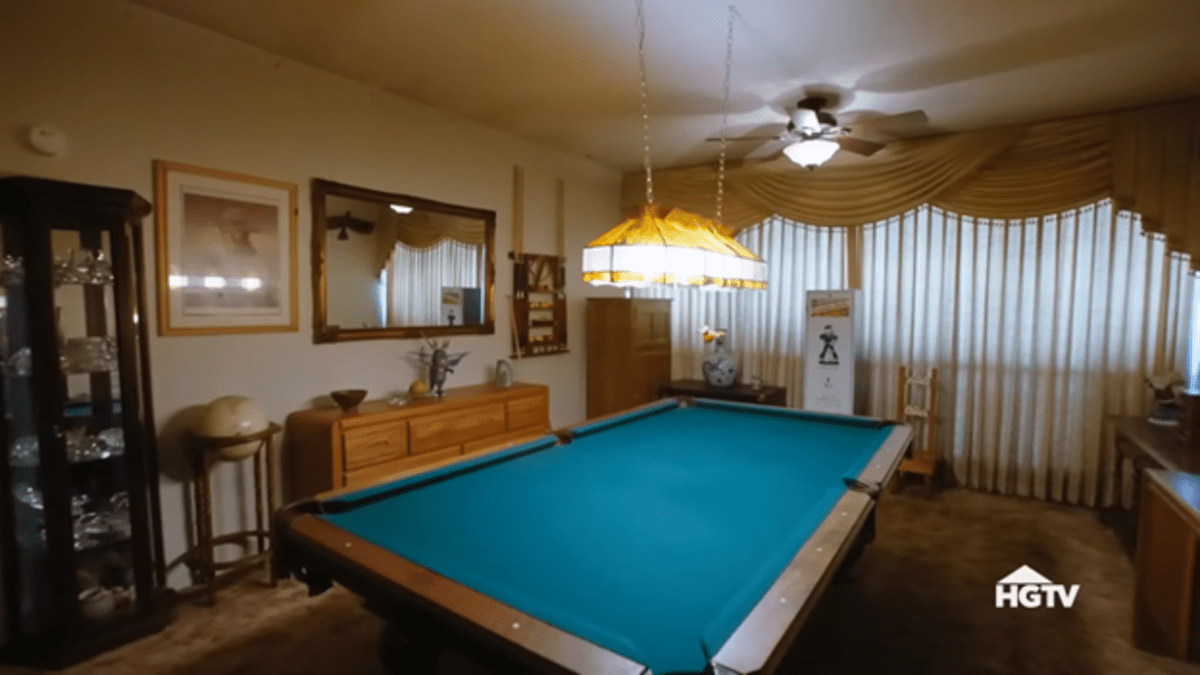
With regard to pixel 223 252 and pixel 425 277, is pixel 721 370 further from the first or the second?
pixel 223 252

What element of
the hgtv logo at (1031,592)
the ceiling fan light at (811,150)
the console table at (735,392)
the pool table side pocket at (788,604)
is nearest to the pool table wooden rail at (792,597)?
the pool table side pocket at (788,604)

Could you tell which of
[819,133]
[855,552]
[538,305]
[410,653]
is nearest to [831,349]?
[819,133]

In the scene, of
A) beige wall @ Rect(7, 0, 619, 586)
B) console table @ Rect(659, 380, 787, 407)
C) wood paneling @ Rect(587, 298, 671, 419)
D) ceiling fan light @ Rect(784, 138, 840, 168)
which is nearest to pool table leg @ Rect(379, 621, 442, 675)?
beige wall @ Rect(7, 0, 619, 586)

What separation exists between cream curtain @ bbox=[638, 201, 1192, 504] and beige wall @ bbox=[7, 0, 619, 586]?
9.72 feet

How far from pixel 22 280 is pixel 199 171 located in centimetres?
82

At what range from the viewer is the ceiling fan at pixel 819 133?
10.1 ft

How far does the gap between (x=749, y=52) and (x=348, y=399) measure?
265cm

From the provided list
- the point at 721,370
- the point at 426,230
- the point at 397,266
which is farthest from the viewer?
the point at 721,370

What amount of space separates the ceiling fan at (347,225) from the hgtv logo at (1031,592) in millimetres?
3655

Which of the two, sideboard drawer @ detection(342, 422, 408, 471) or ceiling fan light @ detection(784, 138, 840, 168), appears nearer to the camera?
sideboard drawer @ detection(342, 422, 408, 471)

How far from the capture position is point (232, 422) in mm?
2518

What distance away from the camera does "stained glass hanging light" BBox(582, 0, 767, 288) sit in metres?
2.04

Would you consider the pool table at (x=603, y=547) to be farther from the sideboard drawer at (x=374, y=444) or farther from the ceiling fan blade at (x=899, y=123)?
the ceiling fan blade at (x=899, y=123)

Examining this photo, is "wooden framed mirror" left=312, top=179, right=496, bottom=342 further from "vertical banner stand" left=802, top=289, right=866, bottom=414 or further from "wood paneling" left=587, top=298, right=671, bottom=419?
"vertical banner stand" left=802, top=289, right=866, bottom=414
